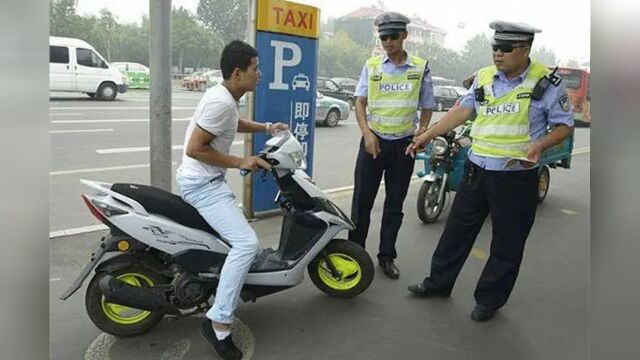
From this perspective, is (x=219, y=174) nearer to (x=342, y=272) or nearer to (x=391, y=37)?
(x=342, y=272)

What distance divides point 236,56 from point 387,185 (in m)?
1.74

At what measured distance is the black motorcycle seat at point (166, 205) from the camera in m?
3.01

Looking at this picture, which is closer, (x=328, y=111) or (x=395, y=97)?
(x=395, y=97)

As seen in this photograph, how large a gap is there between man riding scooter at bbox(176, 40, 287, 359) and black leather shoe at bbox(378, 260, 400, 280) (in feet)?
5.17

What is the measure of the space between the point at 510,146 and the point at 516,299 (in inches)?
50.6

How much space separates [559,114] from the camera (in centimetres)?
316

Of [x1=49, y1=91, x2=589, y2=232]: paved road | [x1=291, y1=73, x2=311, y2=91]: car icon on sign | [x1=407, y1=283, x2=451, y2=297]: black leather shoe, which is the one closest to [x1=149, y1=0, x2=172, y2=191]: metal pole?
[x1=49, y1=91, x2=589, y2=232]: paved road

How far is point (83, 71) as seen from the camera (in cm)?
1933

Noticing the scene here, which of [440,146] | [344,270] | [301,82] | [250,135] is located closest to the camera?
[344,270]

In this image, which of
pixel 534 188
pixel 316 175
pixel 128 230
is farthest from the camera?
pixel 316 175

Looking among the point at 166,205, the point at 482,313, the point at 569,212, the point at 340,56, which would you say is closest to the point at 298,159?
the point at 166,205

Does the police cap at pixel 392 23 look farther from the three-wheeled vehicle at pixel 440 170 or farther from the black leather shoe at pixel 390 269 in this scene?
the three-wheeled vehicle at pixel 440 170

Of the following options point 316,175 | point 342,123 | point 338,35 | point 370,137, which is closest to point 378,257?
point 370,137
